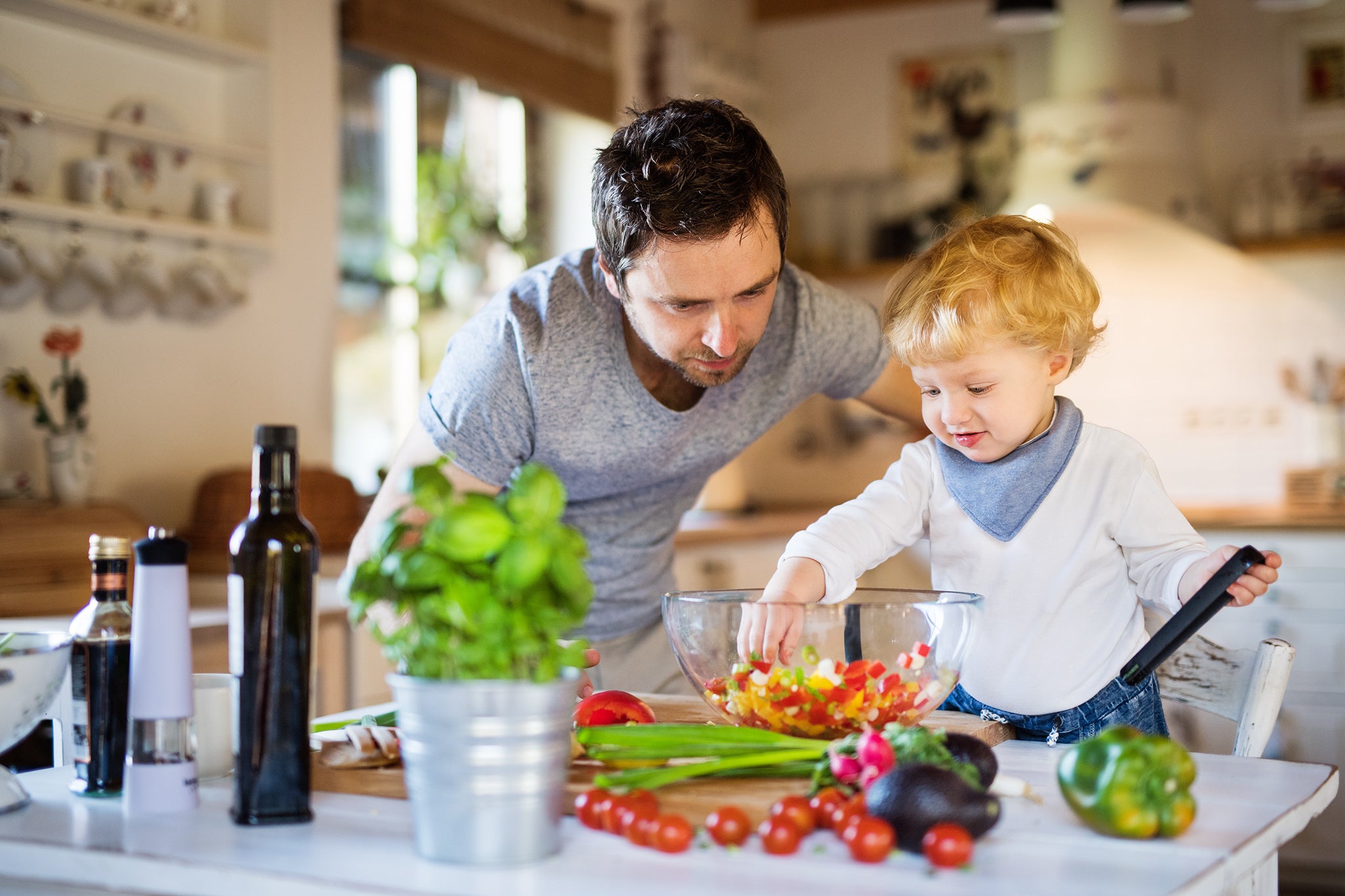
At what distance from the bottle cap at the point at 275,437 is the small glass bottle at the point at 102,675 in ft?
0.61

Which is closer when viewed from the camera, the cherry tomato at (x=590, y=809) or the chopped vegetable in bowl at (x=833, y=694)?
the cherry tomato at (x=590, y=809)

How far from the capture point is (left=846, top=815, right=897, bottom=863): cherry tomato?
2.72ft

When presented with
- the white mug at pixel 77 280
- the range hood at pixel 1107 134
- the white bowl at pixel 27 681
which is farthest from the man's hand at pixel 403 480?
the range hood at pixel 1107 134

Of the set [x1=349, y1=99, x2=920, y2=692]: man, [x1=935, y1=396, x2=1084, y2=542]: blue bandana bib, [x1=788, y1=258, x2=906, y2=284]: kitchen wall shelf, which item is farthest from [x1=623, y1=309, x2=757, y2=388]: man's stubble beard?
[x1=788, y1=258, x2=906, y2=284]: kitchen wall shelf

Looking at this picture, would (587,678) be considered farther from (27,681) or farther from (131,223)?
(131,223)

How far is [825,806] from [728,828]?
0.29ft

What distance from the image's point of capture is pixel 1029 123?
4.24m

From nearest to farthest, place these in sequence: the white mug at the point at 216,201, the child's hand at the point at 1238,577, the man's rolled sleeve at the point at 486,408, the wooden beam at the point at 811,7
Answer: the child's hand at the point at 1238,577 < the man's rolled sleeve at the point at 486,408 < the white mug at the point at 216,201 < the wooden beam at the point at 811,7

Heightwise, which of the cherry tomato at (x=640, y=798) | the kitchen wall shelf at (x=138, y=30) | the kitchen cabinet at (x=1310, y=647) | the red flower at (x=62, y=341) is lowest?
the kitchen cabinet at (x=1310, y=647)

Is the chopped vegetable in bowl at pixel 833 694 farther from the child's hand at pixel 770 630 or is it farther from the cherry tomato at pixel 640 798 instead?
the cherry tomato at pixel 640 798

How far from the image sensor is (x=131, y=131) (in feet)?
8.81

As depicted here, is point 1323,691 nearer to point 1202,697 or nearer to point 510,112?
point 1202,697

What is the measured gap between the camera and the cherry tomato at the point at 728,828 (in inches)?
34.0

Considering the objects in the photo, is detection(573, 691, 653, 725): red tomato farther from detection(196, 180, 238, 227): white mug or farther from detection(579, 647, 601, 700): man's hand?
detection(196, 180, 238, 227): white mug
